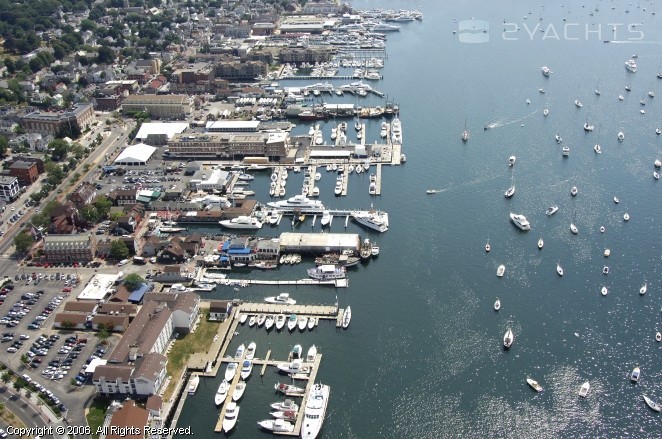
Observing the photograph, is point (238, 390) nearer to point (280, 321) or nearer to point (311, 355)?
point (311, 355)

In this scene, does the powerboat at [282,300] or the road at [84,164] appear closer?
the powerboat at [282,300]

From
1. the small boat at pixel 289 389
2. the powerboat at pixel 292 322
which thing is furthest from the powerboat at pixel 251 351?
the small boat at pixel 289 389

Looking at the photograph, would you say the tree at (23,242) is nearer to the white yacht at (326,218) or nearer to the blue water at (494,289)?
the blue water at (494,289)

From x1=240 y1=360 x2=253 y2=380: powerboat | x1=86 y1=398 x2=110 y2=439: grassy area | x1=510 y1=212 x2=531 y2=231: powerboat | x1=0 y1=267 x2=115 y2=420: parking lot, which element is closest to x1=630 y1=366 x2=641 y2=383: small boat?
x1=510 y1=212 x2=531 y2=231: powerboat

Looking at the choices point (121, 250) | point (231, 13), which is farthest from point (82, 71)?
point (121, 250)

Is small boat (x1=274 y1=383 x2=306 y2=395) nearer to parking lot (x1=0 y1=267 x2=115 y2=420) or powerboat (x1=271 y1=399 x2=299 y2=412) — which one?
powerboat (x1=271 y1=399 x2=299 y2=412)

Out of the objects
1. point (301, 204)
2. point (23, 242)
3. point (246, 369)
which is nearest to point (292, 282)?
point (246, 369)
